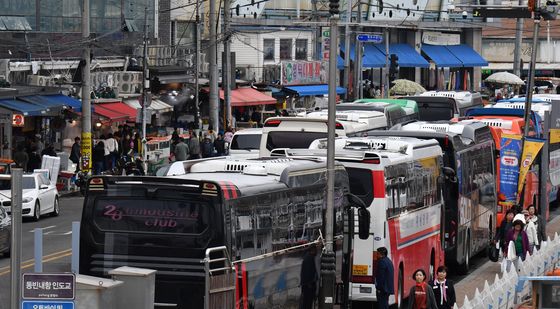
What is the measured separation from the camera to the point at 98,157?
4781 centimetres

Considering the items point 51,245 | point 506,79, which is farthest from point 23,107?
point 506,79

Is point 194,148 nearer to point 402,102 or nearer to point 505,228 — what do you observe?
point 402,102

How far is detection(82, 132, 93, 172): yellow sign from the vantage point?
45.0 metres

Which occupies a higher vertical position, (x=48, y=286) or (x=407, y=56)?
(x=407, y=56)

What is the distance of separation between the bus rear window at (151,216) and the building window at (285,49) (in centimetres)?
5899

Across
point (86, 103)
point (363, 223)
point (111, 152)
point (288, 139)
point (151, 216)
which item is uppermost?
point (86, 103)

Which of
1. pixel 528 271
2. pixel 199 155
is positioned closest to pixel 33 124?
pixel 199 155

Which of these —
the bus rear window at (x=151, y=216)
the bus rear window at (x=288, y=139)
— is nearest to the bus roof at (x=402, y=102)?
the bus rear window at (x=288, y=139)

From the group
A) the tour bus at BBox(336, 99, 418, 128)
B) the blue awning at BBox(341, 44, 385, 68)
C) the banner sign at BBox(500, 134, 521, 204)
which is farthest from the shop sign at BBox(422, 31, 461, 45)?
the banner sign at BBox(500, 134, 521, 204)

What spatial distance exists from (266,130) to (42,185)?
25.9 ft

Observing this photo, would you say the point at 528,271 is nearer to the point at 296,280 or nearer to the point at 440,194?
the point at 440,194

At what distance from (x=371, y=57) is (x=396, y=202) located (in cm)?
6206

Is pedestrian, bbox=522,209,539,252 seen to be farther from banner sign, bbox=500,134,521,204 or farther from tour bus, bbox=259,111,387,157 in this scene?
banner sign, bbox=500,134,521,204

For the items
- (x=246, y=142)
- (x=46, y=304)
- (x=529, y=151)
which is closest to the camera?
(x=46, y=304)
